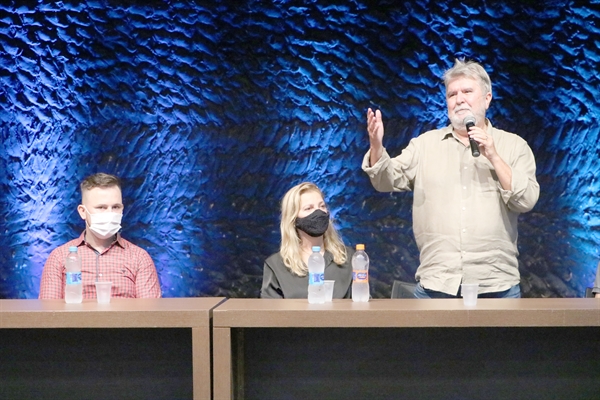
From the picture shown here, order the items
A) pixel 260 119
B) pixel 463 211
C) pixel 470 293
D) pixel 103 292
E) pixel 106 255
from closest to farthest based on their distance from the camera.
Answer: pixel 470 293, pixel 103 292, pixel 463 211, pixel 106 255, pixel 260 119

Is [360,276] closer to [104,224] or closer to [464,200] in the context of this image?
[464,200]

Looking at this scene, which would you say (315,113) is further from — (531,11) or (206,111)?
(531,11)

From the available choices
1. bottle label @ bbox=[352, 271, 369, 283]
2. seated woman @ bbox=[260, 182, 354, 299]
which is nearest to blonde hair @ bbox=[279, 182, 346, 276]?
seated woman @ bbox=[260, 182, 354, 299]

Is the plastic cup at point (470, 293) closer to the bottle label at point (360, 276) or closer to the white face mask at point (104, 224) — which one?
the bottle label at point (360, 276)

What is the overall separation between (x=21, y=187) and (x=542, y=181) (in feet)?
9.72

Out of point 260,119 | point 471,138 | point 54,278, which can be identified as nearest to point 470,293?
point 471,138

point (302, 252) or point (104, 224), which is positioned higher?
point (104, 224)

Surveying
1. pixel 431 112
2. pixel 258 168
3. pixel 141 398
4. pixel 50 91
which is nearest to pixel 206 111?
pixel 258 168

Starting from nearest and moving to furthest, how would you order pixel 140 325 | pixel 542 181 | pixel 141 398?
1. pixel 140 325
2. pixel 141 398
3. pixel 542 181

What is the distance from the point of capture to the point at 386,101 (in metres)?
4.20

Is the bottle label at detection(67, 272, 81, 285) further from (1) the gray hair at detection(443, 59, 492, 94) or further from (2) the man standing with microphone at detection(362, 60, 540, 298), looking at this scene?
(1) the gray hair at detection(443, 59, 492, 94)

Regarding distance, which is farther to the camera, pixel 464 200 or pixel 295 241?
pixel 295 241

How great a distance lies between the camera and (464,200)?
105 inches

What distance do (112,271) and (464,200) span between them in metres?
1.42
